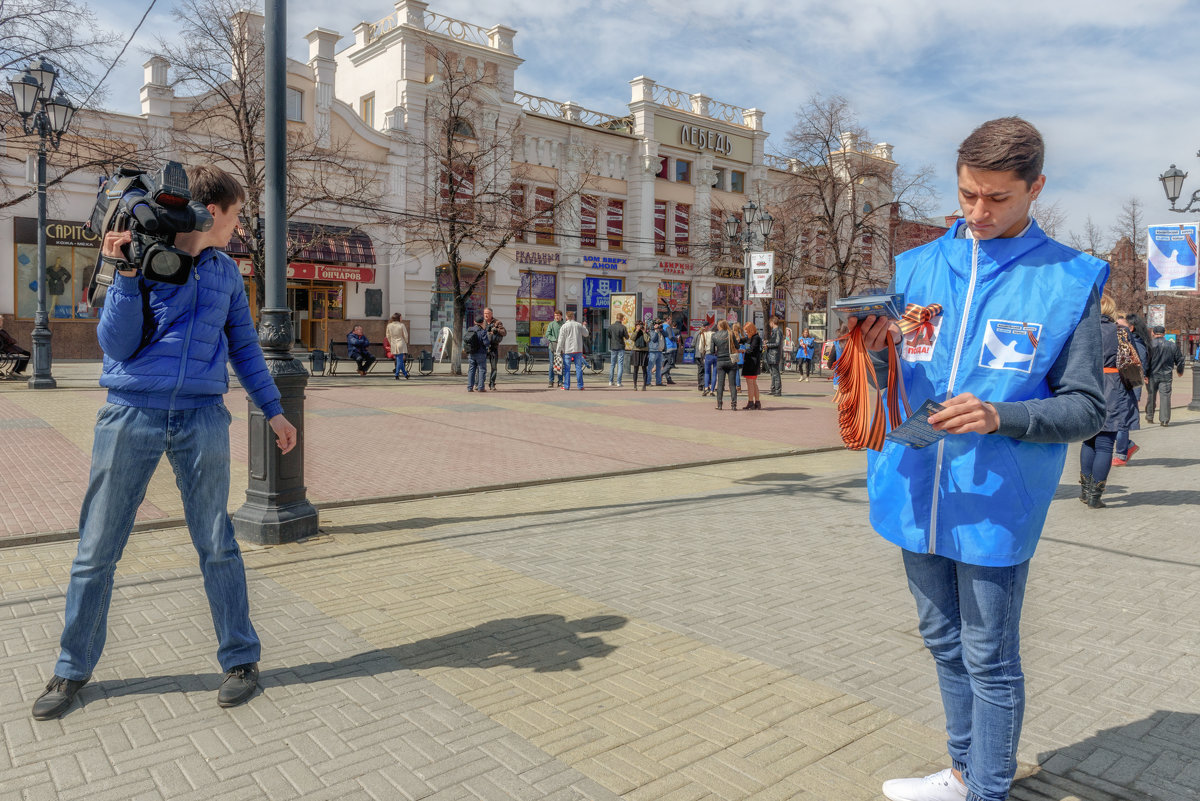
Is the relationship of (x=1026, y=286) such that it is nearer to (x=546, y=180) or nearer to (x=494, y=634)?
(x=494, y=634)

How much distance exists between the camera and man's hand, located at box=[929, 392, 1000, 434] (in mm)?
2086

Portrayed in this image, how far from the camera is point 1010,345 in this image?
2275mm

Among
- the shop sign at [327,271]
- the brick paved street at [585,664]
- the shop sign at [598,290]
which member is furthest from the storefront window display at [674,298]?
the brick paved street at [585,664]

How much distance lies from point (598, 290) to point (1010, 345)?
36344 mm

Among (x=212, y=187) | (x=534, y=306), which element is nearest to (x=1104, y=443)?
(x=212, y=187)

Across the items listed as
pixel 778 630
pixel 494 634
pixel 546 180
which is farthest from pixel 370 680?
pixel 546 180

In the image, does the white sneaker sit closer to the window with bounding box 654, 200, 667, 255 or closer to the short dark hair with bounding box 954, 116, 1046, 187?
the short dark hair with bounding box 954, 116, 1046, 187

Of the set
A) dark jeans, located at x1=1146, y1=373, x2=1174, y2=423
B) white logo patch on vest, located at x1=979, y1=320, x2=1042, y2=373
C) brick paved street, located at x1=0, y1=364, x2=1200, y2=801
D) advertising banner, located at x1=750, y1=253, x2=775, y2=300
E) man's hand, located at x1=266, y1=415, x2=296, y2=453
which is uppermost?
advertising banner, located at x1=750, y1=253, x2=775, y2=300

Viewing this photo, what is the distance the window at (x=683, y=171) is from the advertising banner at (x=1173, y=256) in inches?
1056

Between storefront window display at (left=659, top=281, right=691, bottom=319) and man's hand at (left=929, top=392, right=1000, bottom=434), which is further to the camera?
storefront window display at (left=659, top=281, right=691, bottom=319)

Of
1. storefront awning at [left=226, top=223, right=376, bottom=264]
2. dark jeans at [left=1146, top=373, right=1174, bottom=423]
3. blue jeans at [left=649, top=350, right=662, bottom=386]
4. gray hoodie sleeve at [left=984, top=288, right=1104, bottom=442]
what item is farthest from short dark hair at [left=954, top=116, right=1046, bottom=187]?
storefront awning at [left=226, top=223, right=376, bottom=264]

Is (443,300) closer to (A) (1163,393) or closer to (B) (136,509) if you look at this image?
(A) (1163,393)

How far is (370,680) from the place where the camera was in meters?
3.49

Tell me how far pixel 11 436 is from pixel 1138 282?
47784mm
